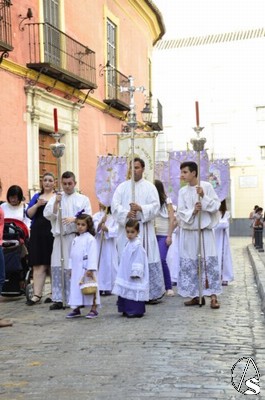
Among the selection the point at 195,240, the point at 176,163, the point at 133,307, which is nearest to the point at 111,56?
the point at 176,163

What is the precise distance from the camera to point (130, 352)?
18.5 feet

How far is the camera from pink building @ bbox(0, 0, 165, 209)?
44.1 ft

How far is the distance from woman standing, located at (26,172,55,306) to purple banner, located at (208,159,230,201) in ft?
9.85

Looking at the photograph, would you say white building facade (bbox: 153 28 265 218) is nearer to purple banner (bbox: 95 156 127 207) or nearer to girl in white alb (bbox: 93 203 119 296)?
girl in white alb (bbox: 93 203 119 296)

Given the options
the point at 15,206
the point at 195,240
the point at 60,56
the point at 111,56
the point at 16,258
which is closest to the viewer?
the point at 195,240

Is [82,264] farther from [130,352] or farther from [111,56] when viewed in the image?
[111,56]

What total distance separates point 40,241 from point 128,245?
4.97ft

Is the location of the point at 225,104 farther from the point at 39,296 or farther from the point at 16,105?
the point at 39,296

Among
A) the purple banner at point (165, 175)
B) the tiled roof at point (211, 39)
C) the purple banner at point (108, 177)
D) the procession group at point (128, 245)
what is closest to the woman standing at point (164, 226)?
the procession group at point (128, 245)

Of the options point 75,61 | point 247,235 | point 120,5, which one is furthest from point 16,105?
point 247,235

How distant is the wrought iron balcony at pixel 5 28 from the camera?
1225cm

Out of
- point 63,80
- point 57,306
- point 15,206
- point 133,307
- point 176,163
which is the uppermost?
point 63,80

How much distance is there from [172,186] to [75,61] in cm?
635

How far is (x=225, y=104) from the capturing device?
123 feet
